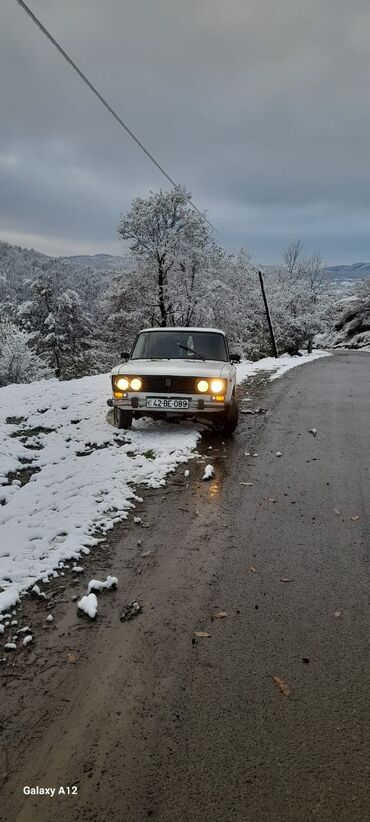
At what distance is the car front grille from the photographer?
707 centimetres

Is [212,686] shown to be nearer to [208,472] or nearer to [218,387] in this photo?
[208,472]

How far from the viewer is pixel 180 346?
822cm

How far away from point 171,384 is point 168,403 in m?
0.31

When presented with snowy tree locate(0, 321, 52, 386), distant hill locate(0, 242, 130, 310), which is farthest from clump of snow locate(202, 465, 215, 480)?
distant hill locate(0, 242, 130, 310)

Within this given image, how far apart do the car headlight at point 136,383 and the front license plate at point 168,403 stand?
0.26 metres

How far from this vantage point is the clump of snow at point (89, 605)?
3002 mm

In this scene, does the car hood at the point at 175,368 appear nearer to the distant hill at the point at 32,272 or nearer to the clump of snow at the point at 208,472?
the clump of snow at the point at 208,472

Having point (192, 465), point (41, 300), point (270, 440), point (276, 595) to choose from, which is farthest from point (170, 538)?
point (41, 300)

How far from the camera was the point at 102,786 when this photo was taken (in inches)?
73.8

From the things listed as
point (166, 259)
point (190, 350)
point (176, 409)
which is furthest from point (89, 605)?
point (166, 259)

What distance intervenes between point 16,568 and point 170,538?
4.44ft

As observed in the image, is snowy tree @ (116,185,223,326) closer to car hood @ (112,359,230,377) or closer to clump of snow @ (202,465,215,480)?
car hood @ (112,359,230,377)

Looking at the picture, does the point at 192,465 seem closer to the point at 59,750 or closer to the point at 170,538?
the point at 170,538

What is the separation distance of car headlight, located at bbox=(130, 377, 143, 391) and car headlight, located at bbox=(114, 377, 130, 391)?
75 mm
